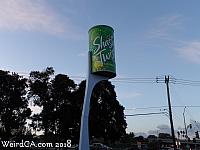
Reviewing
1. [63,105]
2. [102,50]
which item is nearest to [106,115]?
[63,105]

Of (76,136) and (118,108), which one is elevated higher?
(118,108)

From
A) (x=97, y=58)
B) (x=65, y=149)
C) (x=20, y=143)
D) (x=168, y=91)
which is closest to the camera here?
(x=97, y=58)

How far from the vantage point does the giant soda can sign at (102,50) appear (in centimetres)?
3120

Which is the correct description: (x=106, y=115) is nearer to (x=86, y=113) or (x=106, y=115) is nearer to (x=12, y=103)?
(x=12, y=103)

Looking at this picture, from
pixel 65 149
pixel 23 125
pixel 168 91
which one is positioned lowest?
pixel 65 149

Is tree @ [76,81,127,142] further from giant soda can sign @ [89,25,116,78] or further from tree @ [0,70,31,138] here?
giant soda can sign @ [89,25,116,78]

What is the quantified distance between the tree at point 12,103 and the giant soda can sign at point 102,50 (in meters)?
31.2

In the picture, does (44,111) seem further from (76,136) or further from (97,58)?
(97,58)

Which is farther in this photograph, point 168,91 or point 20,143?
point 20,143

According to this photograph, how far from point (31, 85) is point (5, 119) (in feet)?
24.9

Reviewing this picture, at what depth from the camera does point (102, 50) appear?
31.8 meters

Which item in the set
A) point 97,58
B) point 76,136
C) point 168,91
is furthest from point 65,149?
point 97,58

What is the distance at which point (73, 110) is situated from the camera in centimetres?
5766

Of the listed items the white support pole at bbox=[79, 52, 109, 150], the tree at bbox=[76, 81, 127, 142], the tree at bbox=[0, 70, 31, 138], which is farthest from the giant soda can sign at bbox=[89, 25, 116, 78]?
the tree at bbox=[0, 70, 31, 138]
